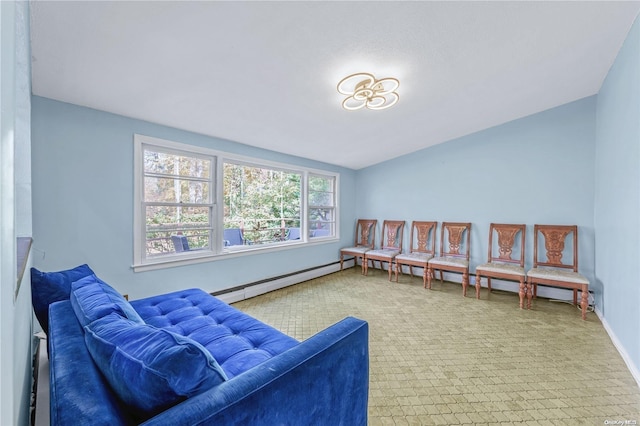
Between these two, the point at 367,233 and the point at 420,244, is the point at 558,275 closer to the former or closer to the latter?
the point at 420,244

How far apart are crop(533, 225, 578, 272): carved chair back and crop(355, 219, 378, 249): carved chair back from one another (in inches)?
97.3

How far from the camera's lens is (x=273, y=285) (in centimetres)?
377

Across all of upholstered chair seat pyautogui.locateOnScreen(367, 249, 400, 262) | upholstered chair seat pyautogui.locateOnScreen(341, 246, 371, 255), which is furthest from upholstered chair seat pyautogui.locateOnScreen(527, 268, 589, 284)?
upholstered chair seat pyautogui.locateOnScreen(341, 246, 371, 255)

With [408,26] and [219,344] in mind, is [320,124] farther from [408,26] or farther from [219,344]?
[219,344]

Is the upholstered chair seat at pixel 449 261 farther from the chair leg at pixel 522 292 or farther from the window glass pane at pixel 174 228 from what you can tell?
the window glass pane at pixel 174 228

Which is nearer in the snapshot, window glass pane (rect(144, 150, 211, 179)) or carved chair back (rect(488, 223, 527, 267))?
window glass pane (rect(144, 150, 211, 179))

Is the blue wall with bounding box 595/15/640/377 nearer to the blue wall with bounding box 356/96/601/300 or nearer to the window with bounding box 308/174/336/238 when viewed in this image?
the blue wall with bounding box 356/96/601/300

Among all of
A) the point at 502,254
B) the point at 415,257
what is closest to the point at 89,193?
the point at 415,257

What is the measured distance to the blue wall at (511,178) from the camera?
3297 mm

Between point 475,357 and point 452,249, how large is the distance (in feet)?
7.36

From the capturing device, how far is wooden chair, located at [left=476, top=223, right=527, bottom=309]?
3371mm

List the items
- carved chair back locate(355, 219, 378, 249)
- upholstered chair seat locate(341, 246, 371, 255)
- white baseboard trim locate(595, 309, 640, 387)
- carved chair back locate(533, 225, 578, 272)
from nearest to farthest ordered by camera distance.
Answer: white baseboard trim locate(595, 309, 640, 387), carved chair back locate(533, 225, 578, 272), upholstered chair seat locate(341, 246, 371, 255), carved chair back locate(355, 219, 378, 249)

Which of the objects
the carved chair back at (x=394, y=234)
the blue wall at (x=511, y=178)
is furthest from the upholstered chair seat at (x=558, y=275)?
the carved chair back at (x=394, y=234)

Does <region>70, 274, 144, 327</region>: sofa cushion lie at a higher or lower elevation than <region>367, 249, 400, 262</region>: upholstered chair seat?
higher
